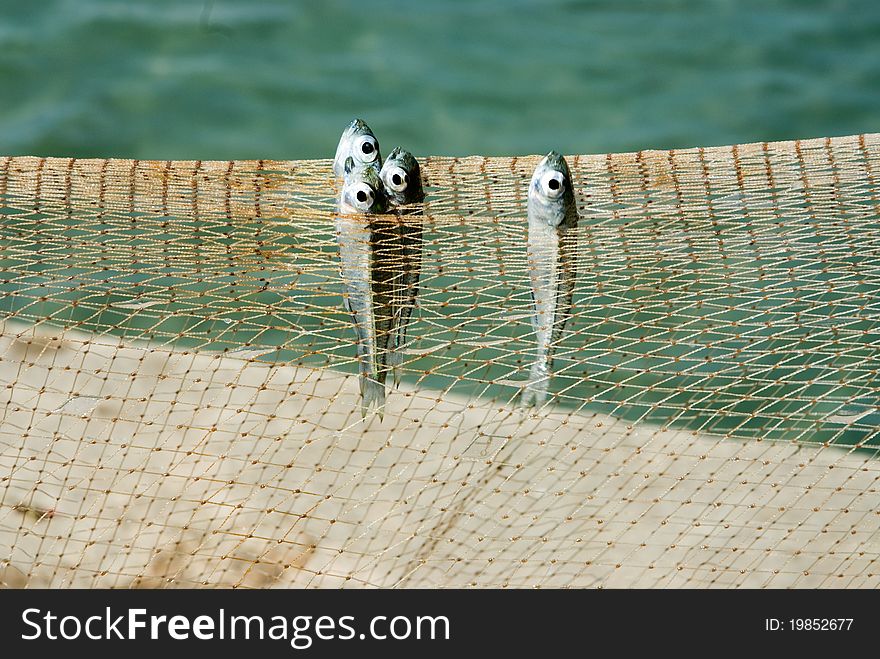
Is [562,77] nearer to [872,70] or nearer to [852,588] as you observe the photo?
[872,70]

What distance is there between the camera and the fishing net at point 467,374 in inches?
163

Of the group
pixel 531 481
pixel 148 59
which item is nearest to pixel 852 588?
pixel 531 481

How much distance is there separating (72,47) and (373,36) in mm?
2594

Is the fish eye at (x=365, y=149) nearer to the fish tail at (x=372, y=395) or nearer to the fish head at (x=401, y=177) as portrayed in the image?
the fish head at (x=401, y=177)

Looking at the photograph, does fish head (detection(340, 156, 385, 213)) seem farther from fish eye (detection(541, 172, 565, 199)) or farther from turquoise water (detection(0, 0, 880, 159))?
turquoise water (detection(0, 0, 880, 159))

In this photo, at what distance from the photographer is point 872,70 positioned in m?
8.86

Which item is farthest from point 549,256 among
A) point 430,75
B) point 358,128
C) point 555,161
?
point 430,75

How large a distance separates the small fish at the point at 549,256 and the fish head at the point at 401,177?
511 mm

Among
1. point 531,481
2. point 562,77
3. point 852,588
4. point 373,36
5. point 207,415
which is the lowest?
point 852,588

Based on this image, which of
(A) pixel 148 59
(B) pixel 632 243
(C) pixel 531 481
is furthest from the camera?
(A) pixel 148 59

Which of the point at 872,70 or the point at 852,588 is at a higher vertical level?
the point at 872,70

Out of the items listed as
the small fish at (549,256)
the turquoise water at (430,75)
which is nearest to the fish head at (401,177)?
the small fish at (549,256)

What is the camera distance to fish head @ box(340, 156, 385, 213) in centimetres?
426
